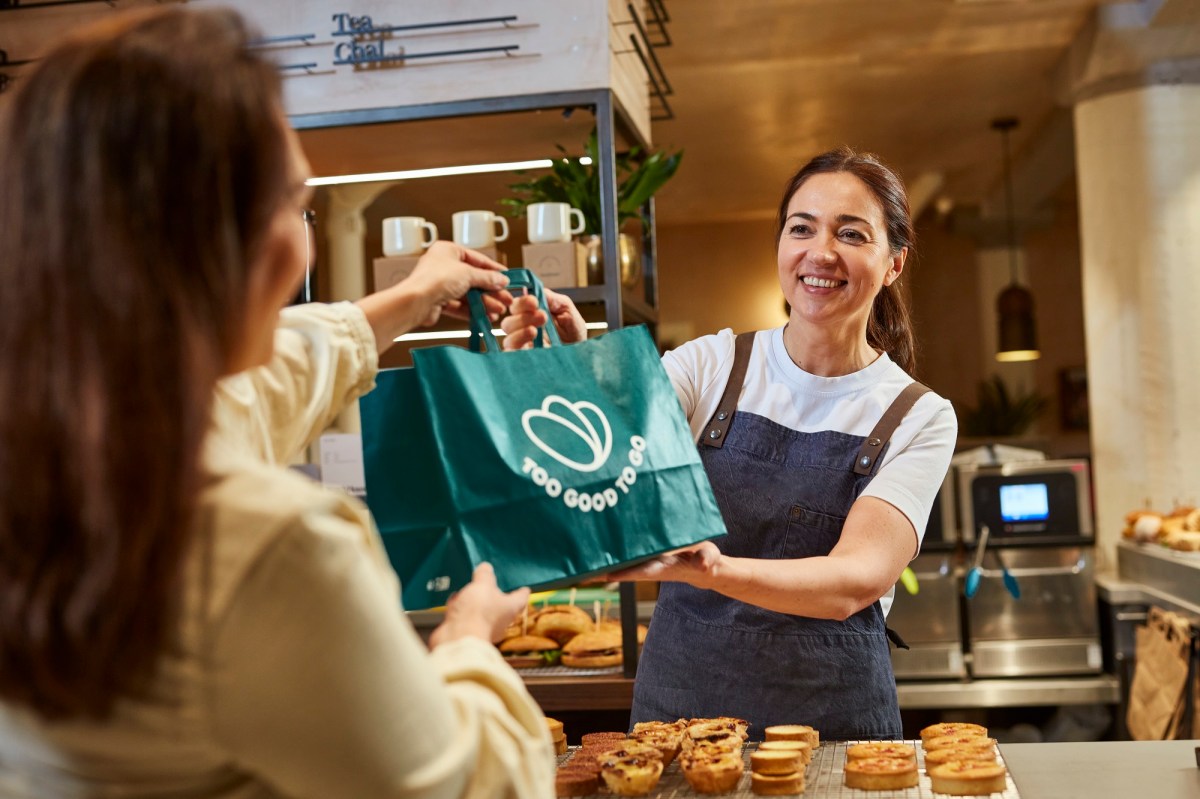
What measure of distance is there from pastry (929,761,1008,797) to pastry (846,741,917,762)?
0.18ft

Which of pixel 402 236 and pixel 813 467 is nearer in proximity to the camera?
pixel 813 467

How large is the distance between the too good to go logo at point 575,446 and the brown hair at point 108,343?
596 mm

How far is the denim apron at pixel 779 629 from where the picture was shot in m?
1.76

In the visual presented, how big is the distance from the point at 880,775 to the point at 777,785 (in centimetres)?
11

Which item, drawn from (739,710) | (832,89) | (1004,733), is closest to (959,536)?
(1004,733)

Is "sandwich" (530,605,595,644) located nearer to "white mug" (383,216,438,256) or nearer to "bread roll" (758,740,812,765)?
"white mug" (383,216,438,256)

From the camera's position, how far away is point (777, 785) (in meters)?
1.29

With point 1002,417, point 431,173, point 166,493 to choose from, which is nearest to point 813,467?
point 166,493

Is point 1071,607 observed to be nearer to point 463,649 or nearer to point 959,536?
point 959,536

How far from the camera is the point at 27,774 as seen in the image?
667mm

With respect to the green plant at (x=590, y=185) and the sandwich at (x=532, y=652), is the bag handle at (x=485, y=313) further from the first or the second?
the sandwich at (x=532, y=652)

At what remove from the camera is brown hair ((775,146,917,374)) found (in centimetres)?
190

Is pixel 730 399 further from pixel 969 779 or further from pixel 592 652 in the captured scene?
pixel 592 652

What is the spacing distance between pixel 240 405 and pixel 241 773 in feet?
1.39
